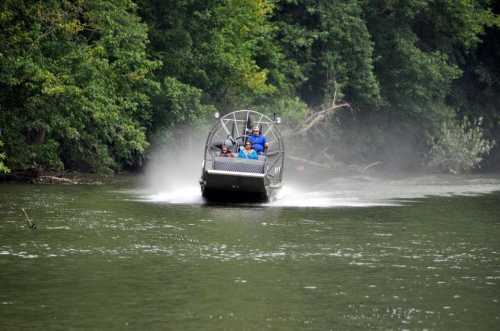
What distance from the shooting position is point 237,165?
31609 mm

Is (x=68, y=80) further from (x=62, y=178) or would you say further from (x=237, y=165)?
(x=237, y=165)

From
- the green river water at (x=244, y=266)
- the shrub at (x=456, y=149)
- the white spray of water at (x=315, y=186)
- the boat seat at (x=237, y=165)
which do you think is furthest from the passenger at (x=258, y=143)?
the shrub at (x=456, y=149)

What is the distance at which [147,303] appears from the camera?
15.8 meters

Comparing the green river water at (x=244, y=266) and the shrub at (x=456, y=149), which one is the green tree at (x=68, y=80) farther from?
the shrub at (x=456, y=149)

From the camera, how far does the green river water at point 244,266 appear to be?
Result: 591 inches

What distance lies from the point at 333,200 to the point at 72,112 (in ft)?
31.0

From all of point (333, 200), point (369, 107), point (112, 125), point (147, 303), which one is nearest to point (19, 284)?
point (147, 303)

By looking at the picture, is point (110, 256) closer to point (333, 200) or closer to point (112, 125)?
point (333, 200)

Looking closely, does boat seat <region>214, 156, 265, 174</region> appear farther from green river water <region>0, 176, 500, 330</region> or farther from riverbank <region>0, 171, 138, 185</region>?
riverbank <region>0, 171, 138, 185</region>

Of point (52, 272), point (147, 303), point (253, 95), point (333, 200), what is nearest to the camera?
point (147, 303)

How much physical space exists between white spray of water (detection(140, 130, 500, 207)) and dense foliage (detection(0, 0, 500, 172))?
4.84 feet

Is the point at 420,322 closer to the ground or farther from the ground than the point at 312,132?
closer to the ground

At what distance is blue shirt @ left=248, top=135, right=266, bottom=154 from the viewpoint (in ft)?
112

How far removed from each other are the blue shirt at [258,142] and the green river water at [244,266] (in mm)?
1841
